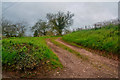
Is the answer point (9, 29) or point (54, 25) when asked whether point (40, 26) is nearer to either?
point (54, 25)

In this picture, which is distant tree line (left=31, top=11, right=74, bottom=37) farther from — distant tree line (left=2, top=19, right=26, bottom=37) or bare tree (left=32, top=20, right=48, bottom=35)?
distant tree line (left=2, top=19, right=26, bottom=37)

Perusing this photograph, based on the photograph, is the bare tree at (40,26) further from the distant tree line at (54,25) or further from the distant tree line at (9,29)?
the distant tree line at (9,29)

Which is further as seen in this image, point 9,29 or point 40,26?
point 40,26

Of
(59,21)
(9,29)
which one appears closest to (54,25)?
(59,21)

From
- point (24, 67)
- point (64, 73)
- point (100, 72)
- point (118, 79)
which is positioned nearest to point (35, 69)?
point (24, 67)

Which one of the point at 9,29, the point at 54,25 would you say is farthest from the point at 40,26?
the point at 9,29

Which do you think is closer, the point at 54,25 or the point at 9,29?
the point at 9,29

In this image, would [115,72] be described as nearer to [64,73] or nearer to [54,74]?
[64,73]

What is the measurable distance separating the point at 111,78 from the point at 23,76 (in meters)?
4.60

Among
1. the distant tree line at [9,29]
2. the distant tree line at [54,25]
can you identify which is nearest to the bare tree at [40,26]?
the distant tree line at [54,25]

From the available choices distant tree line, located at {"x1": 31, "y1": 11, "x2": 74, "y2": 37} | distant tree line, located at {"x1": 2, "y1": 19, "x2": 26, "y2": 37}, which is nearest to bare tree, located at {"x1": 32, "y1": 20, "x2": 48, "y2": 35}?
distant tree line, located at {"x1": 31, "y1": 11, "x2": 74, "y2": 37}

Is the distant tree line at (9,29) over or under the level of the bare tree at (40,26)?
under

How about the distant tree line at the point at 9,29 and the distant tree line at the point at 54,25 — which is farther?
the distant tree line at the point at 54,25

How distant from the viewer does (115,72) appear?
16.4 ft
